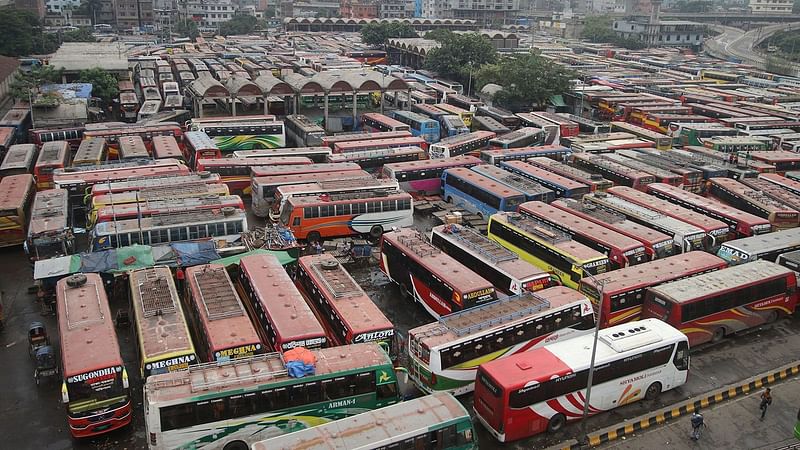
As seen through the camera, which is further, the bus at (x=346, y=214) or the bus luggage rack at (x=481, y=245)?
the bus at (x=346, y=214)

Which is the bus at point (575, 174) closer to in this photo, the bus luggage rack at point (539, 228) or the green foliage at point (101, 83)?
the bus luggage rack at point (539, 228)

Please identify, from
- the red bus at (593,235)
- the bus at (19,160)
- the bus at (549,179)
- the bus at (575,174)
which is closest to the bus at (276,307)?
the red bus at (593,235)

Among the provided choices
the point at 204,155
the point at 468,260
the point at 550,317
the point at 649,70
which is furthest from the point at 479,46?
the point at 550,317

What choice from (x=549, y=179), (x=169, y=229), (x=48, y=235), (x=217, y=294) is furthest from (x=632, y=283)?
(x=48, y=235)

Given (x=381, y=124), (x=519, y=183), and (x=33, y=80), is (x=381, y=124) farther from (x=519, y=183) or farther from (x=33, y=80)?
(x=33, y=80)

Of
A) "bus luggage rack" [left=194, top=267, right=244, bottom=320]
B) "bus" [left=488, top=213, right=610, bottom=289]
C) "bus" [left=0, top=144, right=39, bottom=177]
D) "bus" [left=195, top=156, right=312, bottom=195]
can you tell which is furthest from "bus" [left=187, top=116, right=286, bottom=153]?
"bus luggage rack" [left=194, top=267, right=244, bottom=320]

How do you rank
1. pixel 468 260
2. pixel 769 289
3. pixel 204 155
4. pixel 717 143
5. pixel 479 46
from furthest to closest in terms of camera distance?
pixel 479 46 → pixel 717 143 → pixel 204 155 → pixel 468 260 → pixel 769 289

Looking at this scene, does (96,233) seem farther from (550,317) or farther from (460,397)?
(550,317)
